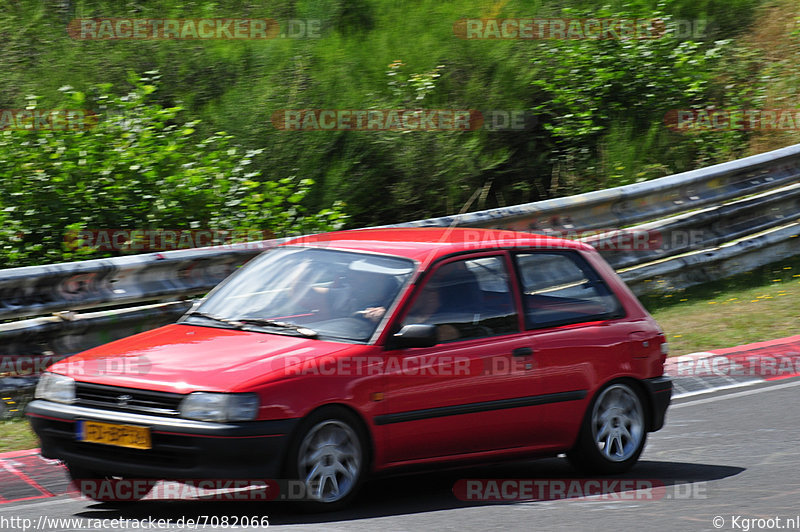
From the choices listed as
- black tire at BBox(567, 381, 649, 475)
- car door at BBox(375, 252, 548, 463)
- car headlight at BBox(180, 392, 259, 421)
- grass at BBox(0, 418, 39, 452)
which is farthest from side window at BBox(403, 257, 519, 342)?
grass at BBox(0, 418, 39, 452)

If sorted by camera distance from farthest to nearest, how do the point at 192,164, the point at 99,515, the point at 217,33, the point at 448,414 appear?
1. the point at 217,33
2. the point at 192,164
3. the point at 448,414
4. the point at 99,515

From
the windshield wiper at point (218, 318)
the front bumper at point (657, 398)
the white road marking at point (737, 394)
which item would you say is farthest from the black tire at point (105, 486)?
the white road marking at point (737, 394)

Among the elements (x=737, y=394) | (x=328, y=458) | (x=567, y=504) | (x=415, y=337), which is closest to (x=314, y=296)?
(x=415, y=337)

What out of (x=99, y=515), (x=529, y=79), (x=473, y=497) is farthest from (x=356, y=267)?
(x=529, y=79)

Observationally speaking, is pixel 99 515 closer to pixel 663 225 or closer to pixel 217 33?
pixel 663 225

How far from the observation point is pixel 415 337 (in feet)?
20.4

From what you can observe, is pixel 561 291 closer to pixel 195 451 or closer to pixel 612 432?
pixel 612 432

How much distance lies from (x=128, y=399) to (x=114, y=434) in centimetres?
19

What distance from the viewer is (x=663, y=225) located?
12.8 meters

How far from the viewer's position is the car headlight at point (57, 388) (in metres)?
5.99

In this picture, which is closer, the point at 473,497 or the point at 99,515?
the point at 99,515

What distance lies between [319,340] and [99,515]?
59.3 inches

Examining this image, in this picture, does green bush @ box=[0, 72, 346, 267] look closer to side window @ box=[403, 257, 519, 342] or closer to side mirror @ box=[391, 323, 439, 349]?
side window @ box=[403, 257, 519, 342]

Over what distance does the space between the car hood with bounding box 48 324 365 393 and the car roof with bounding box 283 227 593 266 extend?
2.95ft
